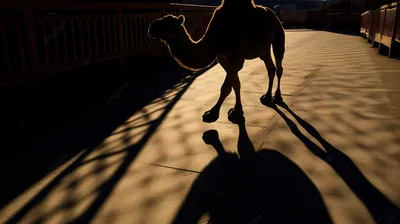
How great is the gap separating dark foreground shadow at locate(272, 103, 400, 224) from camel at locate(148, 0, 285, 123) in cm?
92

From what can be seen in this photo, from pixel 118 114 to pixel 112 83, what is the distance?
226 cm

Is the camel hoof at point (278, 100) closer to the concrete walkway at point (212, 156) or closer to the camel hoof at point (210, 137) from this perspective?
the concrete walkway at point (212, 156)

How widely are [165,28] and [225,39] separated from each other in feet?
2.43

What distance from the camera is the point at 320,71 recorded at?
774 cm

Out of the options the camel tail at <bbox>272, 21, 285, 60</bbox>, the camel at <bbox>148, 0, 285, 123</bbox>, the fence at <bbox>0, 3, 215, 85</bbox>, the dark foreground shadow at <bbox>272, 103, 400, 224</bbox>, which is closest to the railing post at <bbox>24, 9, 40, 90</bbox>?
the fence at <bbox>0, 3, 215, 85</bbox>

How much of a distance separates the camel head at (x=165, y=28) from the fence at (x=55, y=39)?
215cm

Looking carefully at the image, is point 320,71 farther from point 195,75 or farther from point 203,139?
point 203,139

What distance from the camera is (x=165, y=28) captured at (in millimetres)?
3312

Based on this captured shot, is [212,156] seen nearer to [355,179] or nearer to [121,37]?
[355,179]

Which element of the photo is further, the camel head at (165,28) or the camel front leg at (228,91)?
the camel front leg at (228,91)

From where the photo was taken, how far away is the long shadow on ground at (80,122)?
2.81 m

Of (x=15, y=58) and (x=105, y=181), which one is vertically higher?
(x=15, y=58)

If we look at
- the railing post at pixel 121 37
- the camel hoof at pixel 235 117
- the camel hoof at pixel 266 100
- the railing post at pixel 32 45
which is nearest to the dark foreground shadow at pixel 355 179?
the camel hoof at pixel 235 117

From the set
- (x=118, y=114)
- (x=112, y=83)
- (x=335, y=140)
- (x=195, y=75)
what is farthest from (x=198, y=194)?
(x=195, y=75)
